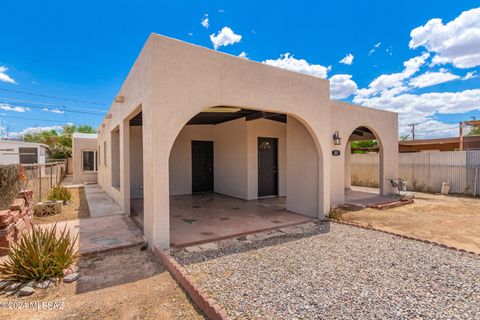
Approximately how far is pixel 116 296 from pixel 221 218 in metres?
4.15

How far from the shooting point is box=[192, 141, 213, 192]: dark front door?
12438 mm

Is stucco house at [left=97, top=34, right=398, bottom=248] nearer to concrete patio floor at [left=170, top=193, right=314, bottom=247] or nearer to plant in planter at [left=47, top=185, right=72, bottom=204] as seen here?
concrete patio floor at [left=170, top=193, right=314, bottom=247]

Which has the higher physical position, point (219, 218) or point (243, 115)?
point (243, 115)

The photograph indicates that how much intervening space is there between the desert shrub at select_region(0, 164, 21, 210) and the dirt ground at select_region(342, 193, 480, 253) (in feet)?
32.0

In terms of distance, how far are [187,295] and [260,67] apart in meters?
5.15

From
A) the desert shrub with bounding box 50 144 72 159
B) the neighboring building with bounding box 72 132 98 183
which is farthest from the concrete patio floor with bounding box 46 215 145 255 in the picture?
the desert shrub with bounding box 50 144 72 159

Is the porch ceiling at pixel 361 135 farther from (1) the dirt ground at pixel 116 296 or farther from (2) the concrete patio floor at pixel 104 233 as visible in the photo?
(1) the dirt ground at pixel 116 296

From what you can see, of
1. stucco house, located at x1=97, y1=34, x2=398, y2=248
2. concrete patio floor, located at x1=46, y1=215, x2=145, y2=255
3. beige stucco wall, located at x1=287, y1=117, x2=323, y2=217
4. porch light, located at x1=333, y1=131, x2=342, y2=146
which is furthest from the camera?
porch light, located at x1=333, y1=131, x2=342, y2=146

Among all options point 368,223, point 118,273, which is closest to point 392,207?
point 368,223

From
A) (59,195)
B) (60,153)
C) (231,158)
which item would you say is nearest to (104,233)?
(59,195)

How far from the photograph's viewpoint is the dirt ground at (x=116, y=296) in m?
3.00

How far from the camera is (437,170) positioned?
42.6 ft

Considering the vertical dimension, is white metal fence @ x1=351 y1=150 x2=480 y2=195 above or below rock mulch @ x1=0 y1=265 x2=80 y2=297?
above

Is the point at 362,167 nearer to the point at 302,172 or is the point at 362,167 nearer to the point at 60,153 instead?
the point at 302,172
